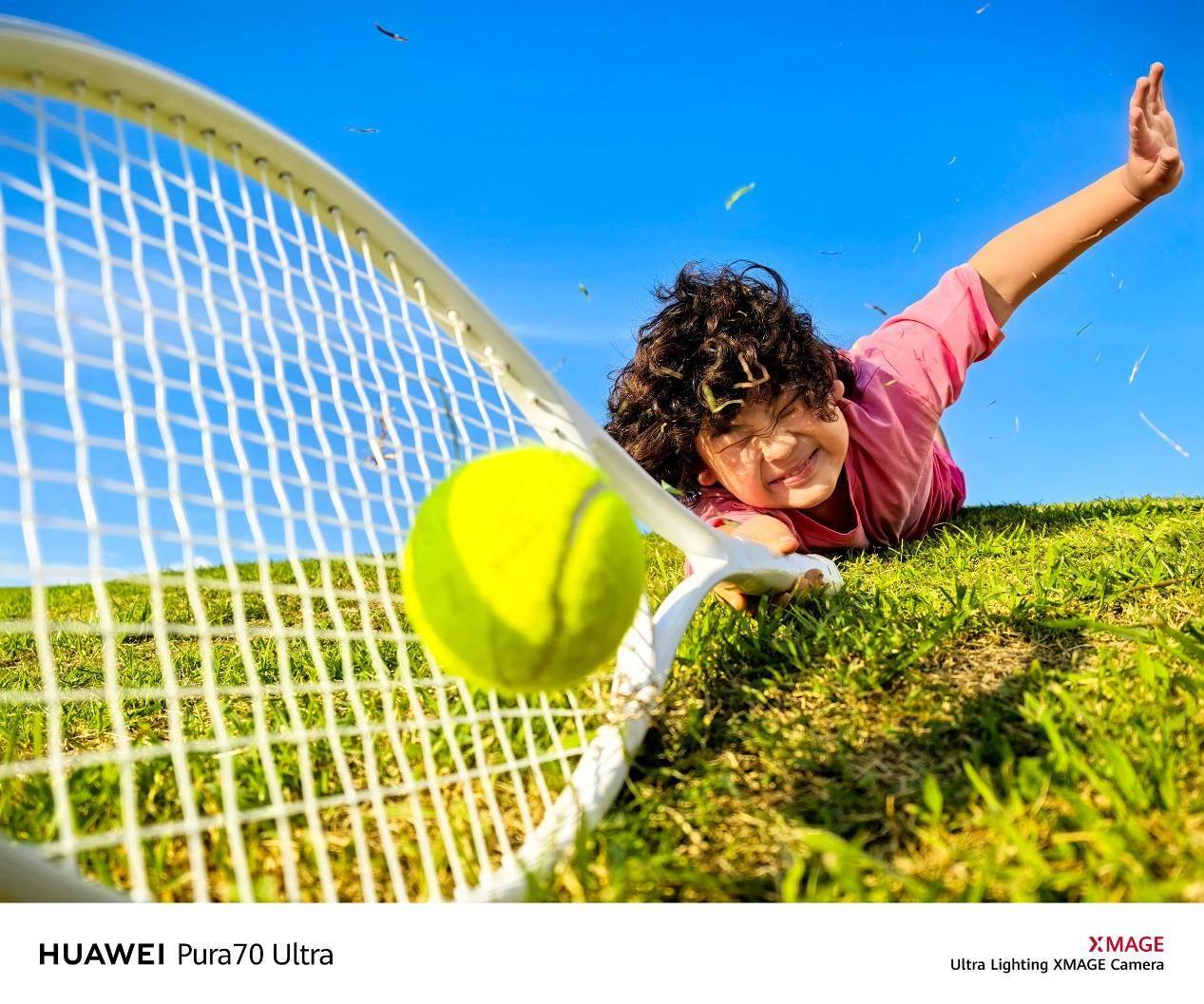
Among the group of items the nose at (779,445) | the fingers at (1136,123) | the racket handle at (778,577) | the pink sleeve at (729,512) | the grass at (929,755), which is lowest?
the pink sleeve at (729,512)

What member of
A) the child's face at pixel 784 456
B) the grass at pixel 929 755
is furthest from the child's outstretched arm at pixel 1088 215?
the grass at pixel 929 755

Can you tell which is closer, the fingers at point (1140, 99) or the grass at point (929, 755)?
the grass at point (929, 755)

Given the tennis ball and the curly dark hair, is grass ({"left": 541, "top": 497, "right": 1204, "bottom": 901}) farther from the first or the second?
the curly dark hair

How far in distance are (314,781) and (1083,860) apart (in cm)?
128

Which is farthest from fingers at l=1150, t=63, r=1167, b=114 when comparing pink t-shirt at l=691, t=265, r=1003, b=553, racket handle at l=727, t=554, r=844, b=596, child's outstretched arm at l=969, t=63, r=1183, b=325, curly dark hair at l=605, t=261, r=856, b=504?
racket handle at l=727, t=554, r=844, b=596

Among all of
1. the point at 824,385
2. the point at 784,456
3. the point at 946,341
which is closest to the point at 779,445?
the point at 784,456

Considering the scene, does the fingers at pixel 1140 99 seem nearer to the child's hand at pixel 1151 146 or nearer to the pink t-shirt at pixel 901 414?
the child's hand at pixel 1151 146

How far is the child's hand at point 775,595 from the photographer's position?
2424 millimetres

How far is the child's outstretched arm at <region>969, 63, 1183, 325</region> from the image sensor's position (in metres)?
3.54

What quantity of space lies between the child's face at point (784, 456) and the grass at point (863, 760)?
87cm

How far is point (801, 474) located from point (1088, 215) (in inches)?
66.0

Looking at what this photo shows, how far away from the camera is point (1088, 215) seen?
3.72m
